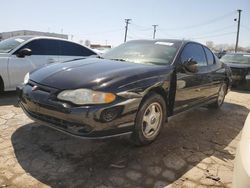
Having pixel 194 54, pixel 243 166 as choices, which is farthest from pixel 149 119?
pixel 243 166

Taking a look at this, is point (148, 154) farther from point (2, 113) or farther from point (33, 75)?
point (2, 113)

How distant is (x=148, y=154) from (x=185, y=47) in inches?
75.8

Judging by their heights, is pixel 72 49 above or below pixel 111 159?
above

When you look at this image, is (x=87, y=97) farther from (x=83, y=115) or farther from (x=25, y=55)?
(x=25, y=55)

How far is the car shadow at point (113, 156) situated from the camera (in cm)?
276

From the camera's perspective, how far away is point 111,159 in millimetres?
3168

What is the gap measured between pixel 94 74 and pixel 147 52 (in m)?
1.32

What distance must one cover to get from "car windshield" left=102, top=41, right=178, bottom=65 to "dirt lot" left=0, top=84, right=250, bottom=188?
116 cm

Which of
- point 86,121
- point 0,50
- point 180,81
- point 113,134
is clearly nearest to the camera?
point 86,121

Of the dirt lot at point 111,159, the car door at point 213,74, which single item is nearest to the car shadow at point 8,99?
the dirt lot at point 111,159

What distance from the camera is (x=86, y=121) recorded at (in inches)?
112

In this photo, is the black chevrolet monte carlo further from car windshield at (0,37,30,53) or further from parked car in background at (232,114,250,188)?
car windshield at (0,37,30,53)

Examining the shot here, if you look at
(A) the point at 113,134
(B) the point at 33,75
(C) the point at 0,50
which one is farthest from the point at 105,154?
(C) the point at 0,50

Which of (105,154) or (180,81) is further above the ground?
(180,81)
